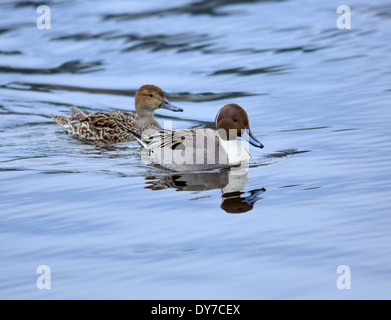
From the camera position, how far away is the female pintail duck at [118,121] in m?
10.6

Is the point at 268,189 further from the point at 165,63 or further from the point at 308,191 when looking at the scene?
the point at 165,63

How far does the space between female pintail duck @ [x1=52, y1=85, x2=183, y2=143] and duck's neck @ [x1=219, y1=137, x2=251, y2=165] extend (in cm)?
182

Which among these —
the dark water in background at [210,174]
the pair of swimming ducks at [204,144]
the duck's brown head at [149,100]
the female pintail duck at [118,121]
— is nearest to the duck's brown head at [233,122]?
the pair of swimming ducks at [204,144]

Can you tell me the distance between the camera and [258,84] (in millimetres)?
12703

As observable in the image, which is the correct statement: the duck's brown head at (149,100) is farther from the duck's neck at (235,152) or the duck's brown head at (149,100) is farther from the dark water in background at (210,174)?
the duck's neck at (235,152)

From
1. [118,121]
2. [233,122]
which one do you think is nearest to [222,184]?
[233,122]

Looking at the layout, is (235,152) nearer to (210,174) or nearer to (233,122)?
(233,122)

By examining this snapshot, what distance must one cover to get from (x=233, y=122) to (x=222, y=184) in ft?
3.48

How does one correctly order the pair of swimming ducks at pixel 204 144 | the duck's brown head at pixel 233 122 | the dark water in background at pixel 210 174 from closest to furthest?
the dark water in background at pixel 210 174 → the pair of swimming ducks at pixel 204 144 → the duck's brown head at pixel 233 122

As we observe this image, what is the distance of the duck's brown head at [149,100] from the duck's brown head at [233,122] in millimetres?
2076

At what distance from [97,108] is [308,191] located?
584 cm

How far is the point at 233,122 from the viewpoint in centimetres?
889

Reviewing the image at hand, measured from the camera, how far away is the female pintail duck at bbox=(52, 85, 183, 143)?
10.6 metres

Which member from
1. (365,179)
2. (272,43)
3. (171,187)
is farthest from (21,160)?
(272,43)
